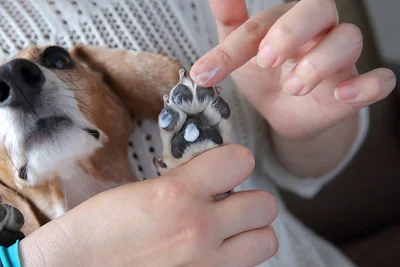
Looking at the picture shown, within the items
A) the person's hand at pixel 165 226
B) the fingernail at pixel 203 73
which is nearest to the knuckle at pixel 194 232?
the person's hand at pixel 165 226

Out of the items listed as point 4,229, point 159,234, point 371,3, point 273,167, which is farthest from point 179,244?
point 371,3

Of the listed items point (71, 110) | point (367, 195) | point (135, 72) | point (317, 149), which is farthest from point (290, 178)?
point (71, 110)

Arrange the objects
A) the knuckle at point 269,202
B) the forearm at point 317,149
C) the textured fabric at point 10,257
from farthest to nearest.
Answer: the forearm at point 317,149 < the knuckle at point 269,202 < the textured fabric at point 10,257

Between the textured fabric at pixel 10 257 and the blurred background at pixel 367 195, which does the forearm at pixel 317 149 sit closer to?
the blurred background at pixel 367 195

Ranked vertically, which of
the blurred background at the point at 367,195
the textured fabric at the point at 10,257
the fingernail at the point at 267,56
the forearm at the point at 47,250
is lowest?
the blurred background at the point at 367,195

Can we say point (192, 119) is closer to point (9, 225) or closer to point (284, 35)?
point (284, 35)
